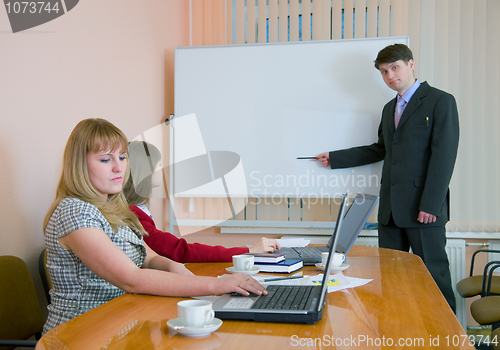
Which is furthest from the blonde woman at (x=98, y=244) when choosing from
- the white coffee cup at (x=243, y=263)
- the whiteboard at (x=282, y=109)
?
the whiteboard at (x=282, y=109)

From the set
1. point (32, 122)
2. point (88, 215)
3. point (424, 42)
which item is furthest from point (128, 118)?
point (424, 42)

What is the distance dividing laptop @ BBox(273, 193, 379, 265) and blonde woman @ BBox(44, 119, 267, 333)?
1.64 ft

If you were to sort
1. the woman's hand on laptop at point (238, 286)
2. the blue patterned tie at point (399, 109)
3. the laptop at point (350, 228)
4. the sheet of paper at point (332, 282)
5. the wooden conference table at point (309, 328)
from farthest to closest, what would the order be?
the blue patterned tie at point (399, 109) → the laptop at point (350, 228) → the sheet of paper at point (332, 282) → the woman's hand on laptop at point (238, 286) → the wooden conference table at point (309, 328)

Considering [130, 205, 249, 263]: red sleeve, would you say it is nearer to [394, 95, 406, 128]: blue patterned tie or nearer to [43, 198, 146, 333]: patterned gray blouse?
[43, 198, 146, 333]: patterned gray blouse

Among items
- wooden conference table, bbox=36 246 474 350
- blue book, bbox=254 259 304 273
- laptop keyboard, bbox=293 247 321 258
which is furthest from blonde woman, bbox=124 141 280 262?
wooden conference table, bbox=36 246 474 350

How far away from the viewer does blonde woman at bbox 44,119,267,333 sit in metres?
1.14

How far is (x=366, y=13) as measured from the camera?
310 cm

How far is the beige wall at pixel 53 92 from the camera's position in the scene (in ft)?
5.55

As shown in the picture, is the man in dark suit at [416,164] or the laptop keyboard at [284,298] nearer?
the laptop keyboard at [284,298]

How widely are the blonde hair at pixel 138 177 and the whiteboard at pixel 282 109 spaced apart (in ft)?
4.04

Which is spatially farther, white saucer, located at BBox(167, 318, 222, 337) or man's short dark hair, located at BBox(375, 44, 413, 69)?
man's short dark hair, located at BBox(375, 44, 413, 69)

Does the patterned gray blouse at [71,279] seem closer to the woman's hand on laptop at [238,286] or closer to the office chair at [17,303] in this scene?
the office chair at [17,303]

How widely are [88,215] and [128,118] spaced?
1.60 m

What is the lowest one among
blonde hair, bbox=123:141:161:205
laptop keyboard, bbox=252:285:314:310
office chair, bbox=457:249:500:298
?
office chair, bbox=457:249:500:298
